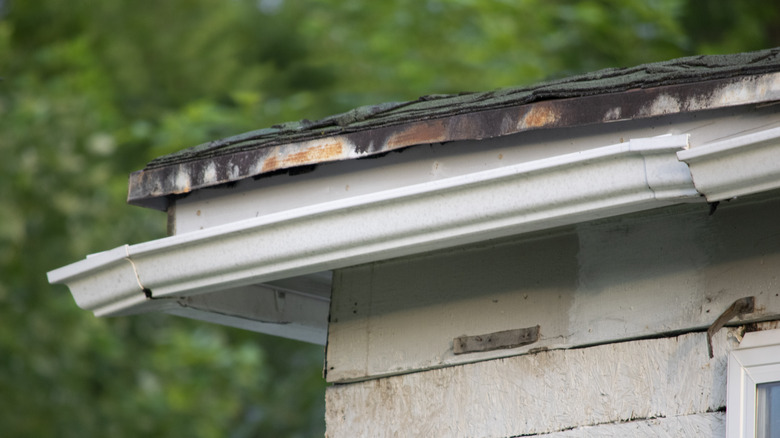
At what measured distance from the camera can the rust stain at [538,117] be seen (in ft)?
7.18

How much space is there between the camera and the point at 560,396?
229 cm

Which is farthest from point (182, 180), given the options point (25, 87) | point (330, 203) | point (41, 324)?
point (25, 87)

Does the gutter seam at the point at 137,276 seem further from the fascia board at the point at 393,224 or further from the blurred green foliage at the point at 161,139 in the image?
the blurred green foliage at the point at 161,139

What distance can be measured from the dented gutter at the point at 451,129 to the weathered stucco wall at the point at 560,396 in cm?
48

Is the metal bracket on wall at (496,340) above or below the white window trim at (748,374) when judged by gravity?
above

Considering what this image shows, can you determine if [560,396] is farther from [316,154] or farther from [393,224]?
[316,154]

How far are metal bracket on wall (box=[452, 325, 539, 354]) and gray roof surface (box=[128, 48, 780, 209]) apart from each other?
0.48 meters

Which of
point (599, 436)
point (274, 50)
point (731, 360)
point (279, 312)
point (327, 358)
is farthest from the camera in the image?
point (274, 50)

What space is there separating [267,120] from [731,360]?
28.7ft

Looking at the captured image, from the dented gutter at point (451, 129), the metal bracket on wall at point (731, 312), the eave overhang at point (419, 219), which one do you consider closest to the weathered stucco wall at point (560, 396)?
the metal bracket on wall at point (731, 312)

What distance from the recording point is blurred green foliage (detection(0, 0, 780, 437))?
8922mm

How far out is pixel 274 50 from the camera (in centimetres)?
1491

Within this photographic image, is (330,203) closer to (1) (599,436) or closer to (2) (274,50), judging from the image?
(1) (599,436)

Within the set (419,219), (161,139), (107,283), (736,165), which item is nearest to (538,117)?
(419,219)
